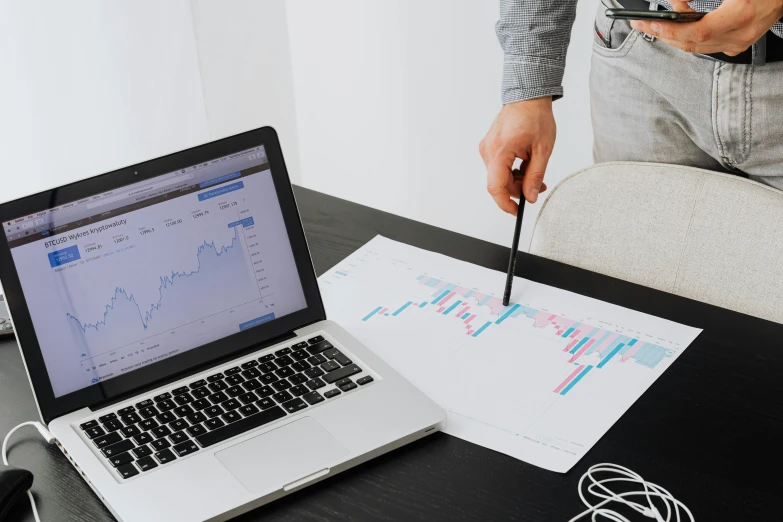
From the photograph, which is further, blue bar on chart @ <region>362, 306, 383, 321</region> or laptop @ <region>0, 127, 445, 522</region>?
blue bar on chart @ <region>362, 306, 383, 321</region>

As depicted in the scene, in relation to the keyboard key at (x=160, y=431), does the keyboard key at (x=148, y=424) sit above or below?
above

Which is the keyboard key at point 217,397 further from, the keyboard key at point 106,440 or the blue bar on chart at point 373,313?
the blue bar on chart at point 373,313

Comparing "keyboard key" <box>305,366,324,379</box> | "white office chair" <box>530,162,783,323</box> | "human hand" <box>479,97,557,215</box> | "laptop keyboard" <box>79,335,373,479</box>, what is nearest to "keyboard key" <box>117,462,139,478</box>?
"laptop keyboard" <box>79,335,373,479</box>

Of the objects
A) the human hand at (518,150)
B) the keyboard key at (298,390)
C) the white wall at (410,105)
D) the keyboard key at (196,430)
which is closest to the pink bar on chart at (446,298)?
the human hand at (518,150)

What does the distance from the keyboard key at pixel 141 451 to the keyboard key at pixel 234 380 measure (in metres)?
0.12

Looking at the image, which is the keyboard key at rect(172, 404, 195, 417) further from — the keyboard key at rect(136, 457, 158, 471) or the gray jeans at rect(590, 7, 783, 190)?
the gray jeans at rect(590, 7, 783, 190)

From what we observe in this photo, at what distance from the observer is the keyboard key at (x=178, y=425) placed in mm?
894

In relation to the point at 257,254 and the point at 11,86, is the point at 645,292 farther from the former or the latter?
the point at 11,86

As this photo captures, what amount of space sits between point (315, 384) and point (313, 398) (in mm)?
23

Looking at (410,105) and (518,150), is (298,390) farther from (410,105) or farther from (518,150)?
(410,105)

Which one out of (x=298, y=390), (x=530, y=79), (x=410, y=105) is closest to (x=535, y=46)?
(x=530, y=79)

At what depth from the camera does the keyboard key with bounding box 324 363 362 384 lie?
0.95 m

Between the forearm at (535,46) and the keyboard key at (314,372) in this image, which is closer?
the keyboard key at (314,372)

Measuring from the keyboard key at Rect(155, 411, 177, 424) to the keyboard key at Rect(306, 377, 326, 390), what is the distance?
14 cm
